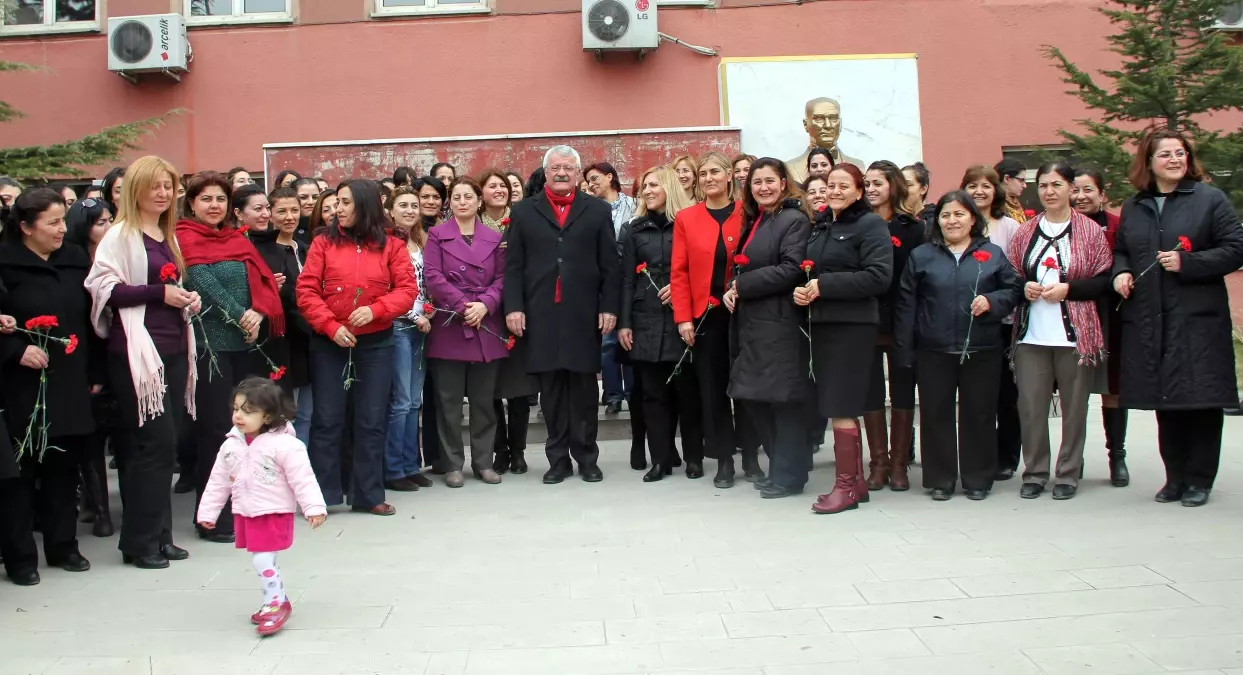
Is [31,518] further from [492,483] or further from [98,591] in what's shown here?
[492,483]

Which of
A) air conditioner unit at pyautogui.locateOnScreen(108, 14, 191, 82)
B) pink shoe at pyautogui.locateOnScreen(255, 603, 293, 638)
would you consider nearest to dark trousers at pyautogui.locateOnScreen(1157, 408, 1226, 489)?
pink shoe at pyautogui.locateOnScreen(255, 603, 293, 638)

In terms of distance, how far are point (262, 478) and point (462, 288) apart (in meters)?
3.02

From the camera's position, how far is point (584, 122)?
42.9 feet

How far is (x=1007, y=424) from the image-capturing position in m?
7.05

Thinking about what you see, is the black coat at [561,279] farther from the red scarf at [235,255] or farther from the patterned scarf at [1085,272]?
the patterned scarf at [1085,272]

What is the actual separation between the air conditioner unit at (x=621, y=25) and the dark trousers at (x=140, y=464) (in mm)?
8420

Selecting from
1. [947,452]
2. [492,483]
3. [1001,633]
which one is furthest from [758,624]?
[492,483]

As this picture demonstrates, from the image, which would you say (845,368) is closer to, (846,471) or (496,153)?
(846,471)

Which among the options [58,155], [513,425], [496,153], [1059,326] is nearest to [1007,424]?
[1059,326]

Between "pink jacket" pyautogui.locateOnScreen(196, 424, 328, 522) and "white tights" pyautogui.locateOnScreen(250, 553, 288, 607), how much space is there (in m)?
0.17

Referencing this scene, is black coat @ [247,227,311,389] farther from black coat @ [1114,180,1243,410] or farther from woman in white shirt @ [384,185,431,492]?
black coat @ [1114,180,1243,410]

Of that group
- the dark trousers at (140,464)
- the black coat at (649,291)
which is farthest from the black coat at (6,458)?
the black coat at (649,291)

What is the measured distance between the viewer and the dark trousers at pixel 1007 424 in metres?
6.95

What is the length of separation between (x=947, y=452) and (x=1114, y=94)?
650cm
